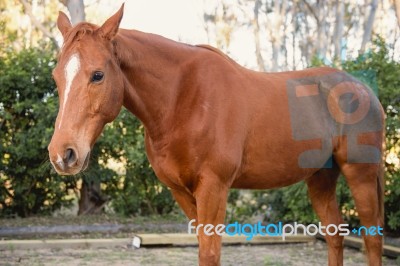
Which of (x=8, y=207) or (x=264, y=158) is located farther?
(x=8, y=207)

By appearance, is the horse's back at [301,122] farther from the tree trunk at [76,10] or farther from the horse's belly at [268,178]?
the tree trunk at [76,10]

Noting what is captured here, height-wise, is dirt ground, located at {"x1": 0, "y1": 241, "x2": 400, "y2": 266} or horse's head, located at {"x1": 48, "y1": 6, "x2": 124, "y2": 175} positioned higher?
horse's head, located at {"x1": 48, "y1": 6, "x2": 124, "y2": 175}

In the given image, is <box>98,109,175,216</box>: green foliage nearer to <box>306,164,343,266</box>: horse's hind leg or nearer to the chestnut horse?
<box>306,164,343,266</box>: horse's hind leg

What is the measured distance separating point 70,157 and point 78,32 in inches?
26.7

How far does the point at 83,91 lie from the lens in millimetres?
2402

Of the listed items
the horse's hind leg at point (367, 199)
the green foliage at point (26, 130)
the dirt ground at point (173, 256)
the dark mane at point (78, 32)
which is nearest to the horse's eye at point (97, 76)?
the dark mane at point (78, 32)

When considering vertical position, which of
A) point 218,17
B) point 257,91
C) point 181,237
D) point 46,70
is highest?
point 218,17

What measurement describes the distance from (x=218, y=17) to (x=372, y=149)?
1874 cm

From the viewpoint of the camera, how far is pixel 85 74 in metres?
2.41

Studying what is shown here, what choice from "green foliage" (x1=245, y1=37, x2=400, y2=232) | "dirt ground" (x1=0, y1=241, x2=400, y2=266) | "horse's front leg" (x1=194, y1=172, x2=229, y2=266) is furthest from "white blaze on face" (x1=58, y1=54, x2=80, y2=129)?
"green foliage" (x1=245, y1=37, x2=400, y2=232)

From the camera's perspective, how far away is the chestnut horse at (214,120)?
2445 mm

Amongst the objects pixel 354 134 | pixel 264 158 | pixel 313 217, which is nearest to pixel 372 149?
pixel 354 134

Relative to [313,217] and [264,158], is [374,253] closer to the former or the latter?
[264,158]

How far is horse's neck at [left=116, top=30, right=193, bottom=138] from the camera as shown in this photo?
279 cm
